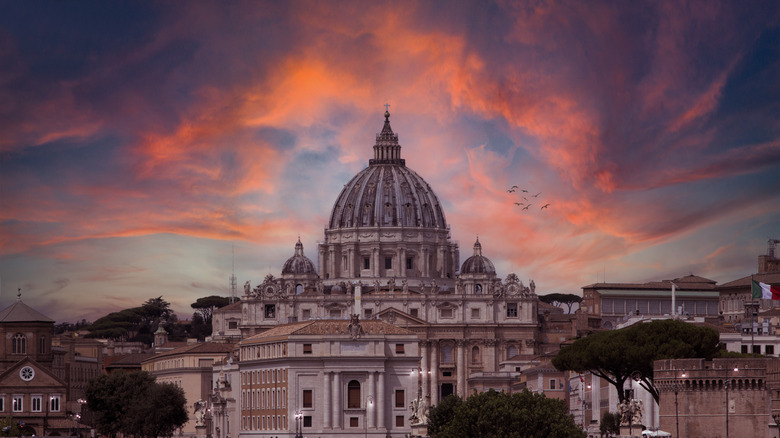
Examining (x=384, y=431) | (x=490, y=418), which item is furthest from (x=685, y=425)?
(x=384, y=431)

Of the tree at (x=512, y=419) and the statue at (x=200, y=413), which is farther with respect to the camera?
the statue at (x=200, y=413)

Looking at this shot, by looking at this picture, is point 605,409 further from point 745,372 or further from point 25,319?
point 25,319

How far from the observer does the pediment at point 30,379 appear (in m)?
160

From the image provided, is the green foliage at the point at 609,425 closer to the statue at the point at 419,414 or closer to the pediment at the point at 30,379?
the statue at the point at 419,414

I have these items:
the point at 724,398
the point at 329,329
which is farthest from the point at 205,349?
the point at 724,398

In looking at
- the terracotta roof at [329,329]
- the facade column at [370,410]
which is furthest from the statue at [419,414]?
the terracotta roof at [329,329]

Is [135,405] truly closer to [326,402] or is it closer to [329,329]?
[329,329]

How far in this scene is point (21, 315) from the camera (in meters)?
169

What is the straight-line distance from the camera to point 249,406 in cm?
14562

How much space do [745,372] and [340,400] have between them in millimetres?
44938

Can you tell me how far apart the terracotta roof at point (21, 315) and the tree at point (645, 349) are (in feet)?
221

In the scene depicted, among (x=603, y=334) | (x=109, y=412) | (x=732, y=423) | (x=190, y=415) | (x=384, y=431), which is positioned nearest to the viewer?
(x=732, y=423)

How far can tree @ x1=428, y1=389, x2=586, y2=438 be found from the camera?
332 feet

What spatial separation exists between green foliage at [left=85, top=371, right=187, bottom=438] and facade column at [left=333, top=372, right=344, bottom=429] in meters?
18.3
